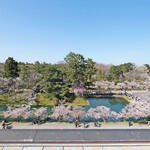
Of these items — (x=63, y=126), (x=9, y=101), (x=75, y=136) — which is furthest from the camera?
(x=9, y=101)

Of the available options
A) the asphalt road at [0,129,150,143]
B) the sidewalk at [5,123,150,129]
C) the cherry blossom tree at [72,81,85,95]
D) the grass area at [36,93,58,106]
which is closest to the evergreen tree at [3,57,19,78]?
the grass area at [36,93,58,106]

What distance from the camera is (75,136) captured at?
27.1 feet

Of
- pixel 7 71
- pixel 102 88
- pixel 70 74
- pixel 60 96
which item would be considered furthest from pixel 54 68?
pixel 102 88

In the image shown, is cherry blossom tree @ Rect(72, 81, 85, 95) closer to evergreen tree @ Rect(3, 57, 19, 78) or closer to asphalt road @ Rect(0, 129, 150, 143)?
evergreen tree @ Rect(3, 57, 19, 78)

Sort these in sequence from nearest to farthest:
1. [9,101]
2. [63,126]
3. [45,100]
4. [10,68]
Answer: [63,126]
[9,101]
[45,100]
[10,68]

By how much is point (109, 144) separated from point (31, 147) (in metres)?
5.71

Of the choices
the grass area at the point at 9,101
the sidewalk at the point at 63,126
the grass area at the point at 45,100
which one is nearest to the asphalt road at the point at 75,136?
the sidewalk at the point at 63,126

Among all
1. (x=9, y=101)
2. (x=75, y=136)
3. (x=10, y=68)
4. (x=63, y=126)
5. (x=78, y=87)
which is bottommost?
(x=63, y=126)

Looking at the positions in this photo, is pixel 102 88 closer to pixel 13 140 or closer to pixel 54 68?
pixel 54 68

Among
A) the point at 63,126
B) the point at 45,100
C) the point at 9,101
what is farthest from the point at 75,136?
the point at 9,101

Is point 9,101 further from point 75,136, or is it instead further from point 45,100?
point 75,136

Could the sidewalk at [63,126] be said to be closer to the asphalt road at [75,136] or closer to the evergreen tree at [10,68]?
the asphalt road at [75,136]

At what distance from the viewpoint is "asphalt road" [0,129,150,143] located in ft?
25.8

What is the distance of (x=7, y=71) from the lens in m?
24.0
